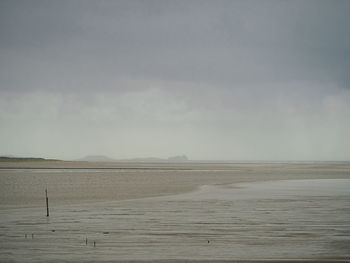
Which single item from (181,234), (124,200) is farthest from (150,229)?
(124,200)

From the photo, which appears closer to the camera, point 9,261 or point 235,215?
point 9,261

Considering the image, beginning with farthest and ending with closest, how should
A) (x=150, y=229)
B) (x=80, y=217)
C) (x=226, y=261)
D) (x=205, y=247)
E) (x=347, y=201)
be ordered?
(x=347, y=201), (x=80, y=217), (x=150, y=229), (x=205, y=247), (x=226, y=261)

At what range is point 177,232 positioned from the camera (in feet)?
51.7

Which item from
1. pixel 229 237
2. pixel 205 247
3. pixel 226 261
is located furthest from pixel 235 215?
pixel 226 261

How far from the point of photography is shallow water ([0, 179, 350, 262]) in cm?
1252

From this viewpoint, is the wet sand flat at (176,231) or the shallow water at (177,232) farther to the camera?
the shallow water at (177,232)

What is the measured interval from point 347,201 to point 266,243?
1489cm

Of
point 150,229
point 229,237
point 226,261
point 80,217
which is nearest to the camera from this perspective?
point 226,261

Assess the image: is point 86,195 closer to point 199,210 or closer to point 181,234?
point 199,210

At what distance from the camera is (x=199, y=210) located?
22312mm

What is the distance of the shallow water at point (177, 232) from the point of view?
12.5 metres

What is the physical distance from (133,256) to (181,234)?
3646 mm

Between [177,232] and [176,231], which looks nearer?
[177,232]

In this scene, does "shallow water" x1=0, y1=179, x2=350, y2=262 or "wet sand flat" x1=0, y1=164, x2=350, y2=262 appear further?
"shallow water" x1=0, y1=179, x2=350, y2=262
